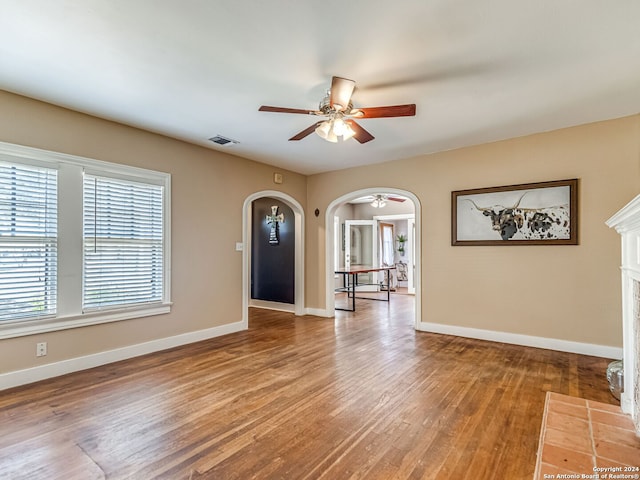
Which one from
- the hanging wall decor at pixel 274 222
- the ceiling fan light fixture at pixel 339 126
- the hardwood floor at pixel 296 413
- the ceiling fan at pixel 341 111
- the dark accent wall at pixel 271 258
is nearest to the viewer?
the hardwood floor at pixel 296 413

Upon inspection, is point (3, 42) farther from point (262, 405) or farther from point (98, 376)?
point (262, 405)

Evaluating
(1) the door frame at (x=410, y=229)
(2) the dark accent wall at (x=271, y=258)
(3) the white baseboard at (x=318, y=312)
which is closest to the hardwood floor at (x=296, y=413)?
(3) the white baseboard at (x=318, y=312)

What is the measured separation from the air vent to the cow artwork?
340 cm

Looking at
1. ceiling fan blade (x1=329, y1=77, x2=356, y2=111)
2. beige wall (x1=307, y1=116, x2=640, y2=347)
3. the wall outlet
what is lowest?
the wall outlet

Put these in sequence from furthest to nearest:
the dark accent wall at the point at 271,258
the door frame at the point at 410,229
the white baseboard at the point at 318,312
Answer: the door frame at the point at 410,229 < the dark accent wall at the point at 271,258 < the white baseboard at the point at 318,312

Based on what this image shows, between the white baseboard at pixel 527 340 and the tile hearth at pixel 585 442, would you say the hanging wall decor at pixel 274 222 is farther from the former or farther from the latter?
the tile hearth at pixel 585 442

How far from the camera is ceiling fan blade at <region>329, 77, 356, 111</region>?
7.93ft

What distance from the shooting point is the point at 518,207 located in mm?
4262

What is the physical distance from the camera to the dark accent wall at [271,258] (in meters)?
6.55

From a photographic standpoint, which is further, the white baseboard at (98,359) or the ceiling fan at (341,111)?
the white baseboard at (98,359)

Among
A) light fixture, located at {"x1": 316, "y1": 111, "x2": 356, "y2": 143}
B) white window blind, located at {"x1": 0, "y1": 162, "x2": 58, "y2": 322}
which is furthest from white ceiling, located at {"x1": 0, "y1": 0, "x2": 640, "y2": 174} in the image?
white window blind, located at {"x1": 0, "y1": 162, "x2": 58, "y2": 322}

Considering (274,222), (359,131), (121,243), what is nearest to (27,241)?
(121,243)

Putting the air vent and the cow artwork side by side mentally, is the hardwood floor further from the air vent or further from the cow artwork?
the air vent

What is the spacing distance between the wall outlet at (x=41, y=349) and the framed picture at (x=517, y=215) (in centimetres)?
487
